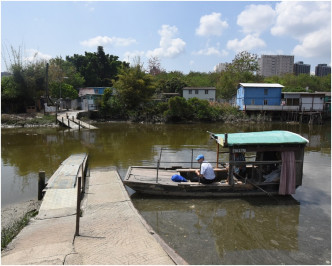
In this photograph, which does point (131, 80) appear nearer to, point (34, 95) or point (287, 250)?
point (34, 95)

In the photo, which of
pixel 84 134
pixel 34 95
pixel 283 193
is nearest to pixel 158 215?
pixel 283 193

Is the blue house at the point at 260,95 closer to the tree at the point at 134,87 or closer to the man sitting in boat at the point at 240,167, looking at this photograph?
the tree at the point at 134,87

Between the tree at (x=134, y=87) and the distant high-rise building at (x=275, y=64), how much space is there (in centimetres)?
9365

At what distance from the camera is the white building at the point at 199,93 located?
51.6m

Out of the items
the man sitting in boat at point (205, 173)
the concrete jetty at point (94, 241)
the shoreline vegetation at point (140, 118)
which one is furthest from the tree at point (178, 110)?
the concrete jetty at point (94, 241)

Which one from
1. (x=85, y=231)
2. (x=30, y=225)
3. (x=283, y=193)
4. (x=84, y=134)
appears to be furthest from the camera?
(x=84, y=134)

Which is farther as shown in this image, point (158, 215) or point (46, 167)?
point (46, 167)

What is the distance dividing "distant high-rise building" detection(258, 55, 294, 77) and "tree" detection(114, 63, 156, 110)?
93653 mm

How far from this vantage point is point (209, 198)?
1083cm

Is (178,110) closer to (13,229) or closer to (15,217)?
(15,217)

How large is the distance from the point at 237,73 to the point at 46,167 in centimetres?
4984

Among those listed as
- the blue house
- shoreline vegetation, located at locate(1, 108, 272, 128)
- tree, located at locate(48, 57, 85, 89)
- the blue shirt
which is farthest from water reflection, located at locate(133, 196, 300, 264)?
tree, located at locate(48, 57, 85, 89)

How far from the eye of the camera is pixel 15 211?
31.9 ft

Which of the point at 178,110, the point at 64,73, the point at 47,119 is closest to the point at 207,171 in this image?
the point at 178,110
